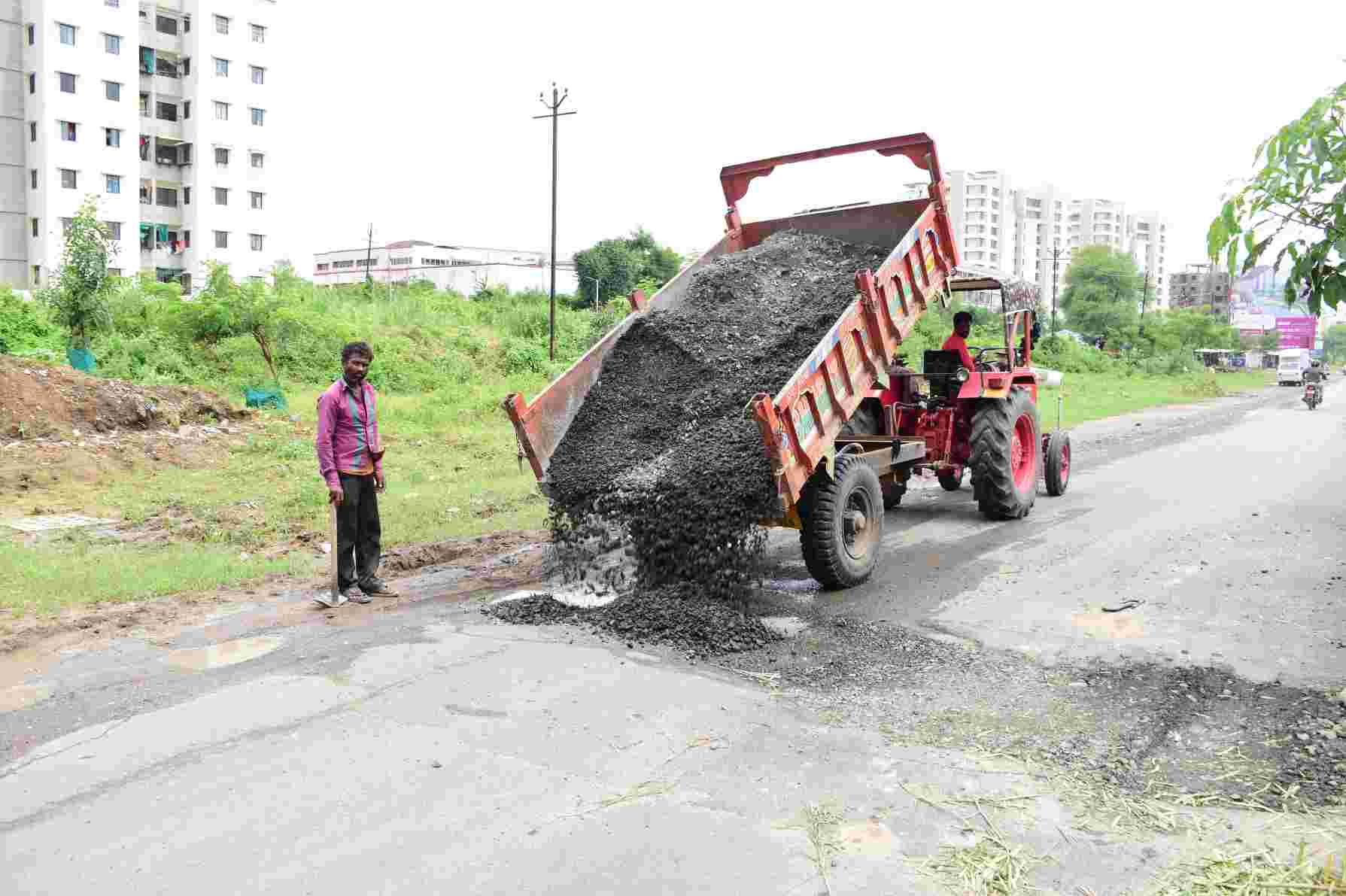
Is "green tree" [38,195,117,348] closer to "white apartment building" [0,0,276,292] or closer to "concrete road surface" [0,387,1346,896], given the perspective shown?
"concrete road surface" [0,387,1346,896]

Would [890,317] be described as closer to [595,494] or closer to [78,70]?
[595,494]

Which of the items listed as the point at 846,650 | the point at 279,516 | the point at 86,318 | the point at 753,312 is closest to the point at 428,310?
the point at 86,318

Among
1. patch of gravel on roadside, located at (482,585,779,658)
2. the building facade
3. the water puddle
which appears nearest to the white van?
the building facade

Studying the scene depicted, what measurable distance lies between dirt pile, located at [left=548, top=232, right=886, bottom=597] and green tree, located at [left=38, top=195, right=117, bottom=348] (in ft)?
50.0

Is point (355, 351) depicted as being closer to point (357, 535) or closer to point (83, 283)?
point (357, 535)

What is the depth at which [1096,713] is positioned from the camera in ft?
15.4

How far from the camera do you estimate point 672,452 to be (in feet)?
21.5

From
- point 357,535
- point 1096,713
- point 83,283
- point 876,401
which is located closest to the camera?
point 1096,713

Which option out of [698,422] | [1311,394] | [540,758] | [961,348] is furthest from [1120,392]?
[540,758]

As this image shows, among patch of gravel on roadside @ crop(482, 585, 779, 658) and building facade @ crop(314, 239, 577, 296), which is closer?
patch of gravel on roadside @ crop(482, 585, 779, 658)

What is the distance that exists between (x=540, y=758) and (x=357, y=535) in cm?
336

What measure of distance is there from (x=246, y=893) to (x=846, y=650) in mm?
3418

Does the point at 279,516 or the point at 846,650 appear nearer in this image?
the point at 846,650

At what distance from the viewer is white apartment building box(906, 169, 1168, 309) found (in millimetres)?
112812
